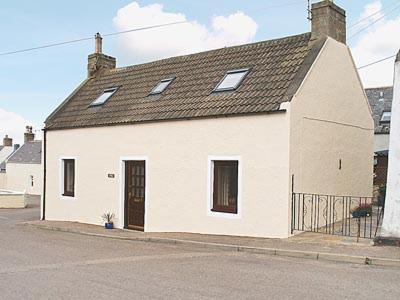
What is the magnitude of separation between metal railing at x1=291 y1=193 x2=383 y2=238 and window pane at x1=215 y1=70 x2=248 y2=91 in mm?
3873

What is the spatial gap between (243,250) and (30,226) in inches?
395

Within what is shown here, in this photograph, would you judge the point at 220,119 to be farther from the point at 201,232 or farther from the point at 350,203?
the point at 350,203

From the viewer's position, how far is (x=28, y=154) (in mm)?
45281

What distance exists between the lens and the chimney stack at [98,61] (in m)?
21.5

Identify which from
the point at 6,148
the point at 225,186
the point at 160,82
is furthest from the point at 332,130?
the point at 6,148

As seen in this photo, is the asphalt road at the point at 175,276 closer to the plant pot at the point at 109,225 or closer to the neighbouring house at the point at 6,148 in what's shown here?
the plant pot at the point at 109,225

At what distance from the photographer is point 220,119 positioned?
43.8 feet

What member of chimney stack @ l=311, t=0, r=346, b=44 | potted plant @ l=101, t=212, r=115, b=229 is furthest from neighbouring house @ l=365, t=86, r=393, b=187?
potted plant @ l=101, t=212, r=115, b=229

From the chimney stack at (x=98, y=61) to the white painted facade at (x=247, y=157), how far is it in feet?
14.1

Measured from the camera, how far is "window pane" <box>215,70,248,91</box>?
14.1m

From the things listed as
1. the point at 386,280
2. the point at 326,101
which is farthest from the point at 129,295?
the point at 326,101

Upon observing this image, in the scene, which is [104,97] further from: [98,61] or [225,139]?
[225,139]

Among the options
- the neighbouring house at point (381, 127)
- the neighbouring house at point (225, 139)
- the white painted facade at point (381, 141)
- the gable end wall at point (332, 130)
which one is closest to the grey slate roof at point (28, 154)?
the neighbouring house at point (225, 139)

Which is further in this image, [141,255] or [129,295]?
[141,255]
